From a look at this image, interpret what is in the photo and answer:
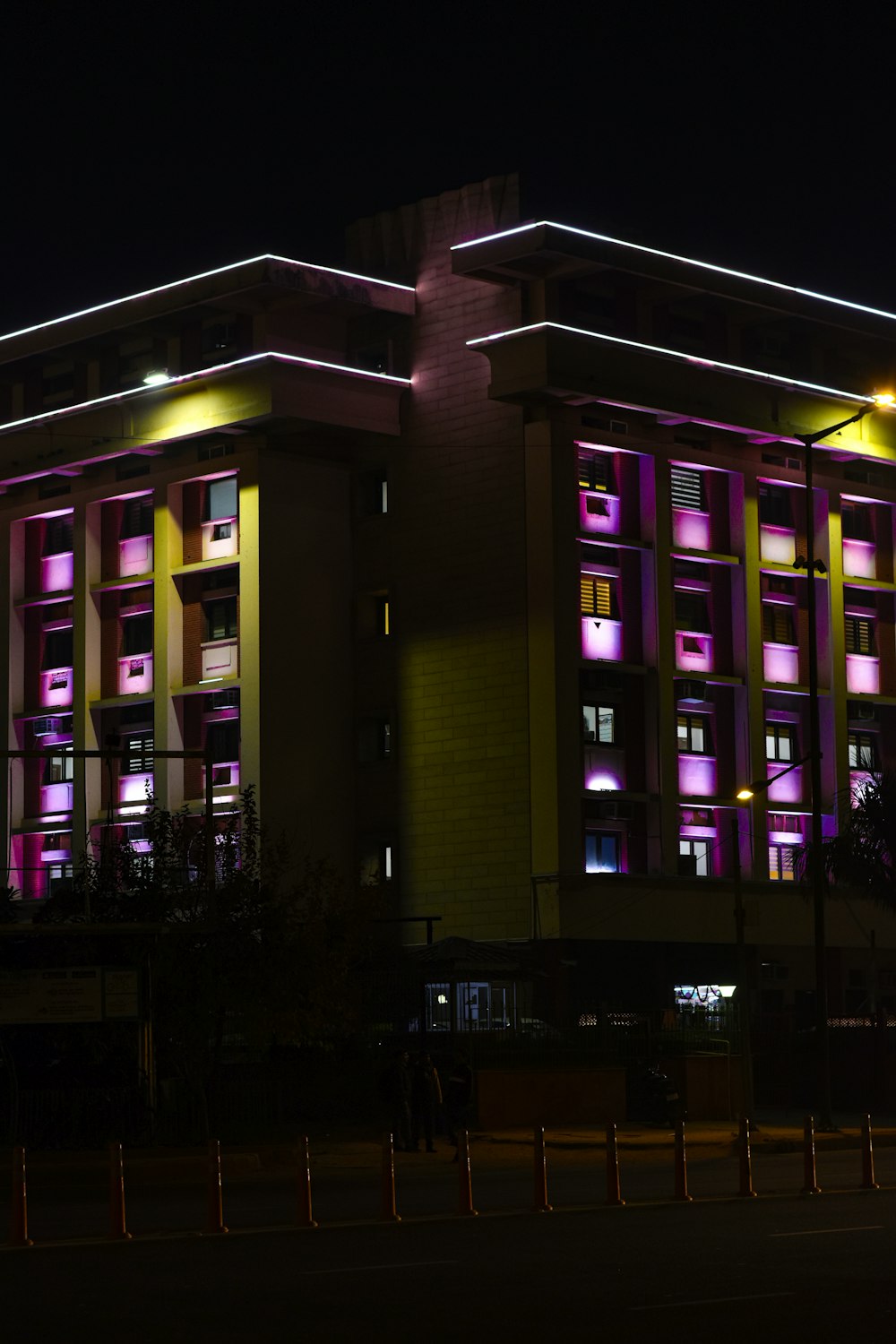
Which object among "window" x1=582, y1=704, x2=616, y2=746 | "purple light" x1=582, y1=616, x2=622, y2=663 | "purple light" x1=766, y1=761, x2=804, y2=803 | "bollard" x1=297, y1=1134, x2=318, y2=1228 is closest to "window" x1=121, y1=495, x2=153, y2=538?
"purple light" x1=582, y1=616, x2=622, y2=663

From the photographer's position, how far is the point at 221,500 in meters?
68.5

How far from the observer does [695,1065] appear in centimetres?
4369

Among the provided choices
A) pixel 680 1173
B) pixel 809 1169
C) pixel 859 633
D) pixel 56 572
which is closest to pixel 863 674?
pixel 859 633

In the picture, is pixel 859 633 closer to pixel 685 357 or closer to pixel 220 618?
pixel 685 357

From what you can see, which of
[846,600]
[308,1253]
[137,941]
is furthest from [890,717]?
[308,1253]

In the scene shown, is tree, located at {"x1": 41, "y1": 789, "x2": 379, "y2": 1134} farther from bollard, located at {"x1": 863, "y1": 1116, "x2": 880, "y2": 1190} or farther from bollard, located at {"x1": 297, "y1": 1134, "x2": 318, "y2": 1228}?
bollard, located at {"x1": 297, "y1": 1134, "x2": 318, "y2": 1228}

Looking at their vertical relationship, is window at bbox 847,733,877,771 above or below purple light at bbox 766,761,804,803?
above

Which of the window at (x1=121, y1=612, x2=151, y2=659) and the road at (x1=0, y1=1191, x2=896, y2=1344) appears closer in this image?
the road at (x1=0, y1=1191, x2=896, y2=1344)

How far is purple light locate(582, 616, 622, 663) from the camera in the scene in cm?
6500

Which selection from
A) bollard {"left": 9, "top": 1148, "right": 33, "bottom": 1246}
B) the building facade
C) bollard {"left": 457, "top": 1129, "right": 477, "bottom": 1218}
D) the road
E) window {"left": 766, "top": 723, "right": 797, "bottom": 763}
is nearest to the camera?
the road

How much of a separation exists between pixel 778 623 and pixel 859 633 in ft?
11.7

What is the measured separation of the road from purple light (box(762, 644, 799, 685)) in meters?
48.7

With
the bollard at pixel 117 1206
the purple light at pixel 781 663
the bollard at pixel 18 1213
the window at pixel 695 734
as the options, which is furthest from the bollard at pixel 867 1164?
the purple light at pixel 781 663

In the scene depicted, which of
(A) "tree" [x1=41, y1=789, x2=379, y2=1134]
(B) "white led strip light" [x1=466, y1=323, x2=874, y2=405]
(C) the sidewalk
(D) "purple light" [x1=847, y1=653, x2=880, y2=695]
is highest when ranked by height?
(B) "white led strip light" [x1=466, y1=323, x2=874, y2=405]
